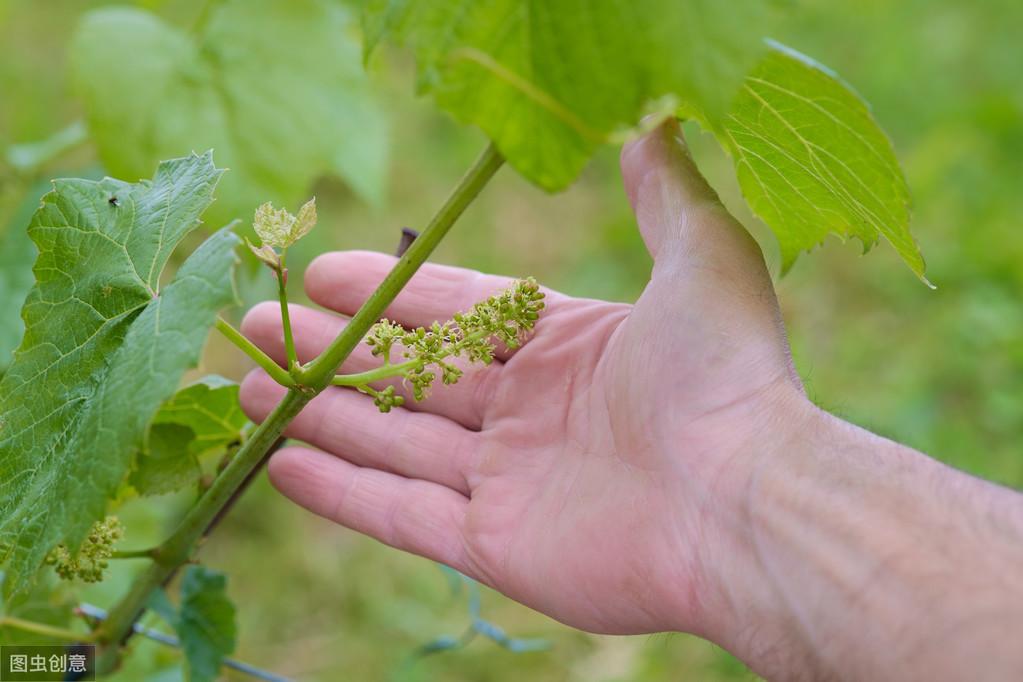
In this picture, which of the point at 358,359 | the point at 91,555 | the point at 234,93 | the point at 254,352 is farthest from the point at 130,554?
the point at 234,93

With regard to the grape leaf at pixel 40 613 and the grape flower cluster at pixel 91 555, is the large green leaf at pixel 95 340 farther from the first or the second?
the grape leaf at pixel 40 613

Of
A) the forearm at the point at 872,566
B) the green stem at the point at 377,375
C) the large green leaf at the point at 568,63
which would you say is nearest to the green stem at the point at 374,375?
the green stem at the point at 377,375

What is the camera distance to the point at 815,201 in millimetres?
1062

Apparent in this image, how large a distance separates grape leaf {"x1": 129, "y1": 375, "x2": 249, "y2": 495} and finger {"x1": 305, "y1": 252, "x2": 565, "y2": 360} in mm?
259

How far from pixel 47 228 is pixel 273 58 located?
941mm

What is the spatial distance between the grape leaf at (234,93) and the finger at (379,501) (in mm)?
561

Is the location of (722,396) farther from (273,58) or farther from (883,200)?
(273,58)

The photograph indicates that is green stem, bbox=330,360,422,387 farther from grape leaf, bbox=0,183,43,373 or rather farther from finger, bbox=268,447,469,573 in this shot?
grape leaf, bbox=0,183,43,373

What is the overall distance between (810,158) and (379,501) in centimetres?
72

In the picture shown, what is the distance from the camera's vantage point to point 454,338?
1.06 meters

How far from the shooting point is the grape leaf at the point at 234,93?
1.73 meters

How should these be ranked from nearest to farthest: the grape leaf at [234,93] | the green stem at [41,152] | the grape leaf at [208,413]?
1. the grape leaf at [208,413]
2. the grape leaf at [234,93]
3. the green stem at [41,152]

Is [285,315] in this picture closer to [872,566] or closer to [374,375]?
[374,375]

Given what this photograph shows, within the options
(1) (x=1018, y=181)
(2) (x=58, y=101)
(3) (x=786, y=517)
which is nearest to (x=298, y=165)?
(3) (x=786, y=517)
